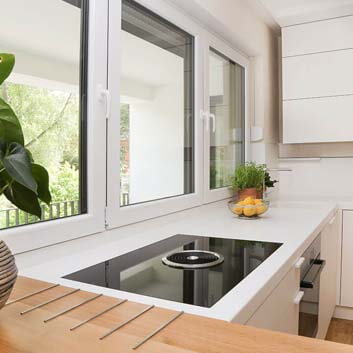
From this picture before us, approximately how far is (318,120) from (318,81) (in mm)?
304

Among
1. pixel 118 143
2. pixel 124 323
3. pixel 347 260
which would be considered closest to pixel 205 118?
pixel 118 143

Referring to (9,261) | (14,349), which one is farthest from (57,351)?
(9,261)

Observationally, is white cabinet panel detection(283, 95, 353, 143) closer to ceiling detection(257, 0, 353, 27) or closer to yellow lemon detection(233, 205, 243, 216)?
ceiling detection(257, 0, 353, 27)

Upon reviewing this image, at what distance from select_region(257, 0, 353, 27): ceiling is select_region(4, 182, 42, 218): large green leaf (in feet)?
7.94

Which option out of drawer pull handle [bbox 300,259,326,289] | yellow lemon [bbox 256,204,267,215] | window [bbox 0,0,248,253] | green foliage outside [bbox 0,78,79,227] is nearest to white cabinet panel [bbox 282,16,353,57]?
window [bbox 0,0,248,253]

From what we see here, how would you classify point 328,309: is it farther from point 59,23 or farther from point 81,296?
point 59,23

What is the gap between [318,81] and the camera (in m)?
3.04

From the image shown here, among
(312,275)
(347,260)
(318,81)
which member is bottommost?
(347,260)

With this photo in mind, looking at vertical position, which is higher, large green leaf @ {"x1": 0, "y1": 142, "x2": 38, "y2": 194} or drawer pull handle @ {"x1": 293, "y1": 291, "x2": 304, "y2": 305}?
large green leaf @ {"x1": 0, "y1": 142, "x2": 38, "y2": 194}

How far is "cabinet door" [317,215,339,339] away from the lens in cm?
220

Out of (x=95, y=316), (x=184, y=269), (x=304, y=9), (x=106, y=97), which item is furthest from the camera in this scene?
(x=304, y=9)

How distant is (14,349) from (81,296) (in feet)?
0.86

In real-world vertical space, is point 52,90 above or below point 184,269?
above

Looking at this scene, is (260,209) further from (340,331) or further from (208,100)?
(340,331)
